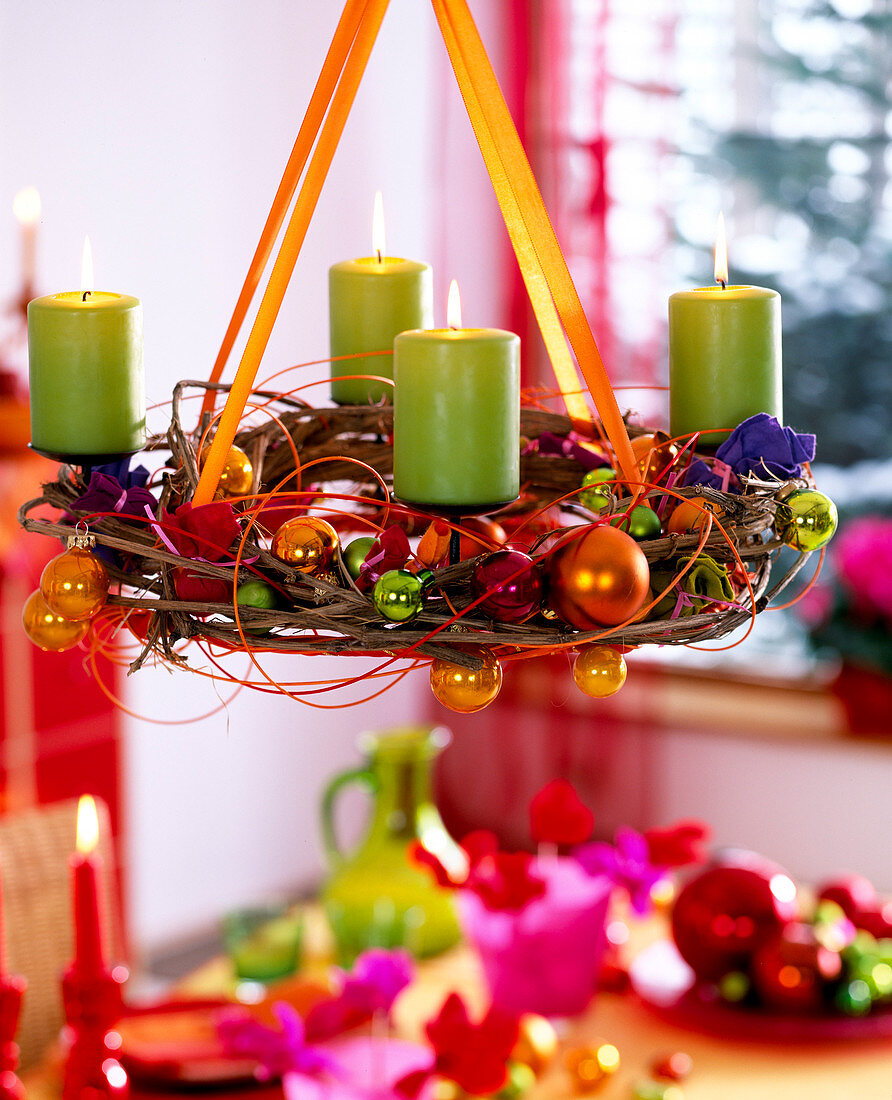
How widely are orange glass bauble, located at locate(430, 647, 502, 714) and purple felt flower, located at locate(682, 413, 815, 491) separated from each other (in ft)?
0.58

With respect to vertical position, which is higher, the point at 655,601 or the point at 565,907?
the point at 655,601

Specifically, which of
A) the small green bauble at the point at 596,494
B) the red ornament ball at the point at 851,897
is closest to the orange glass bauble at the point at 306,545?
the small green bauble at the point at 596,494

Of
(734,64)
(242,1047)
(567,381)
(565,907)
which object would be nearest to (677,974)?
(565,907)

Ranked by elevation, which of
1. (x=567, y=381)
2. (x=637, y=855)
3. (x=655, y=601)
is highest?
(x=567, y=381)

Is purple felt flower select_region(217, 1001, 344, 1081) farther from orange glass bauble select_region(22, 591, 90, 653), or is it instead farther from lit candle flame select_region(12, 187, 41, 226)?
lit candle flame select_region(12, 187, 41, 226)

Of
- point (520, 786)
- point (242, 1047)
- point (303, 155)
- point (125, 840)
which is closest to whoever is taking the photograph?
point (303, 155)

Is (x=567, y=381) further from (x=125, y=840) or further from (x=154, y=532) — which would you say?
(x=125, y=840)

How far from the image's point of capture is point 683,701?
3127mm

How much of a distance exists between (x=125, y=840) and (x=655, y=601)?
220cm

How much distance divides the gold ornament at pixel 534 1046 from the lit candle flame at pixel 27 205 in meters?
1.66

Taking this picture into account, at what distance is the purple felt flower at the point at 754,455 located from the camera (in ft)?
2.39

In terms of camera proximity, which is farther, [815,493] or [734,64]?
[734,64]

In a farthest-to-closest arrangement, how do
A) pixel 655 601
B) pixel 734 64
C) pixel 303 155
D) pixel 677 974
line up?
pixel 734 64 → pixel 677 974 → pixel 303 155 → pixel 655 601

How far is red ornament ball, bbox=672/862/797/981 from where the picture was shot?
143cm
